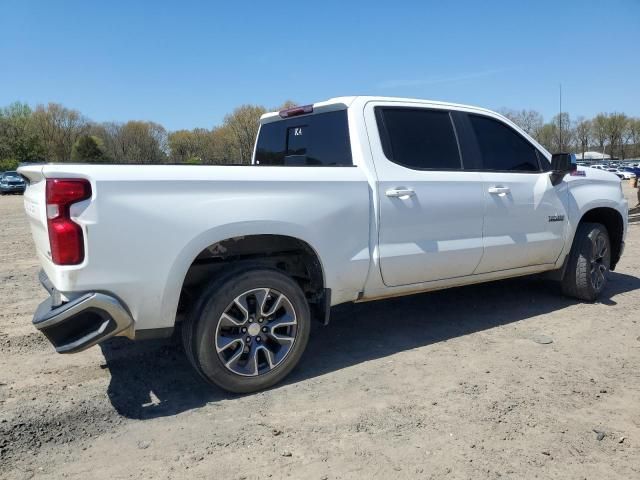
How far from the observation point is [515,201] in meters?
4.81

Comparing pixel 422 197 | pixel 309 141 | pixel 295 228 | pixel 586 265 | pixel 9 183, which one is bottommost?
pixel 586 265

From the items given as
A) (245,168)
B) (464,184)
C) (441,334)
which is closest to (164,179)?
(245,168)

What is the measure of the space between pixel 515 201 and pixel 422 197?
1.20 meters

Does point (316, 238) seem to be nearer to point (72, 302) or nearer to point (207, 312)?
point (207, 312)

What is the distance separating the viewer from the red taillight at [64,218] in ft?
9.30

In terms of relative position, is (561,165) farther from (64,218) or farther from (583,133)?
(583,133)

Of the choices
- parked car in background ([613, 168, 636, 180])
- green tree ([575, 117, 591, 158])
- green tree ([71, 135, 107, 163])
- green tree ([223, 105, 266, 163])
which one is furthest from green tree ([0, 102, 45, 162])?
green tree ([575, 117, 591, 158])

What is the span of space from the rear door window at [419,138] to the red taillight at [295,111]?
0.67 metres

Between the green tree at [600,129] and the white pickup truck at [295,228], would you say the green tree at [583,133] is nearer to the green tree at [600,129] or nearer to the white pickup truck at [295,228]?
the green tree at [600,129]

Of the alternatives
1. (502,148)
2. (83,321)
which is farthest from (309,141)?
(83,321)

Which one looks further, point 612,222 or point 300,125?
point 612,222

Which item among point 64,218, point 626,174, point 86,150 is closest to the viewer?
point 64,218

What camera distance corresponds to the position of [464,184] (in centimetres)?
445

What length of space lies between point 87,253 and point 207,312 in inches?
31.4
